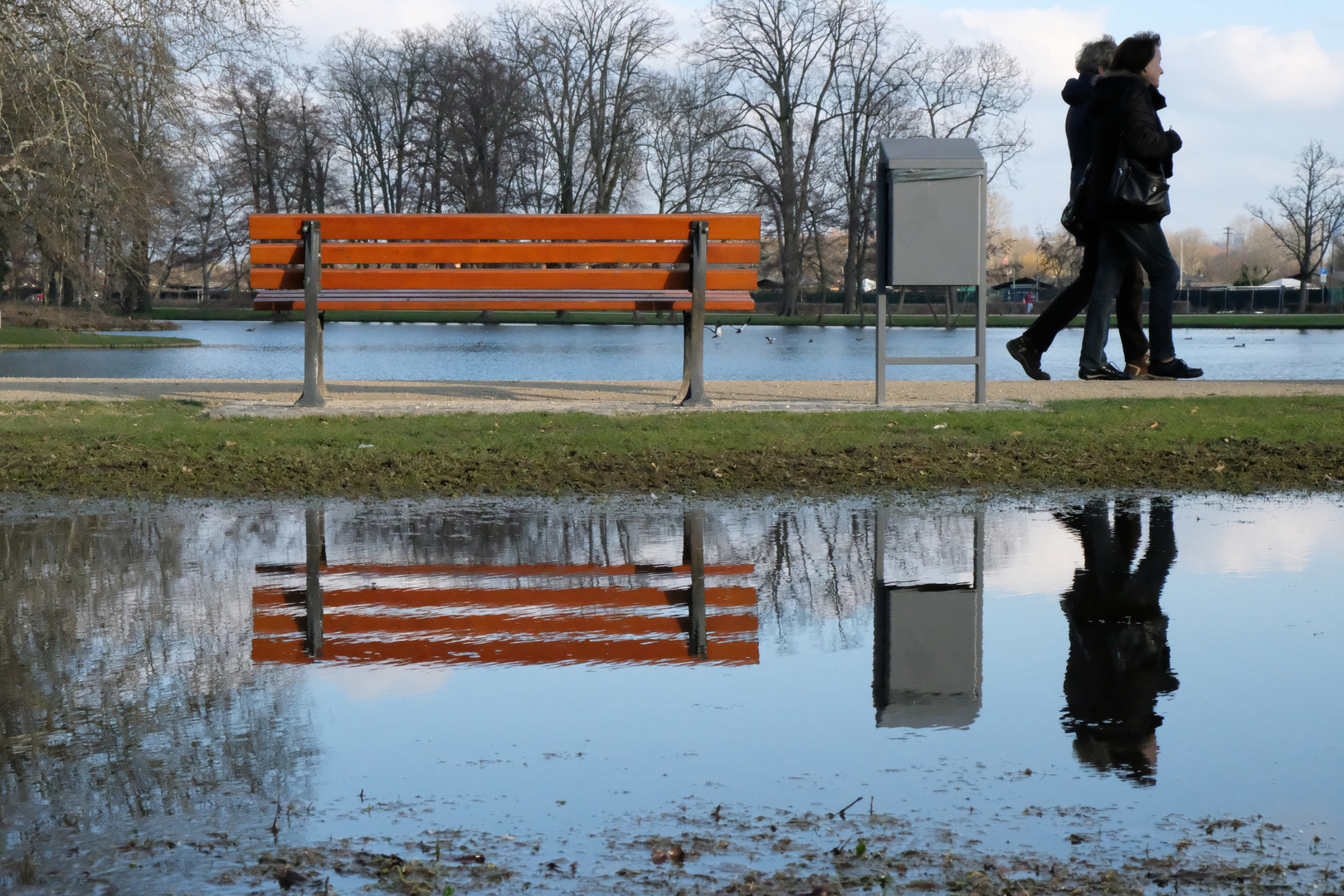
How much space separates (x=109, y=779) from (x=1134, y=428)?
22.9 ft

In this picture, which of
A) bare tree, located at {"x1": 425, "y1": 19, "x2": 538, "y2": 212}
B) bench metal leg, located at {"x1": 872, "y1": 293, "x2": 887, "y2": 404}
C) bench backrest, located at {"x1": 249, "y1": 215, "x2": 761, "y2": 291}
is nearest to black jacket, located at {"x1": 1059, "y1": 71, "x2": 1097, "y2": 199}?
bench metal leg, located at {"x1": 872, "y1": 293, "x2": 887, "y2": 404}

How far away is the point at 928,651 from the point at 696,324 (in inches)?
241

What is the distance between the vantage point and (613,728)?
11.0ft

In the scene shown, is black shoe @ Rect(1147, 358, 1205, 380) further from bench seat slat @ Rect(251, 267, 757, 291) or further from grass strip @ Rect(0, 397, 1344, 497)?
bench seat slat @ Rect(251, 267, 757, 291)

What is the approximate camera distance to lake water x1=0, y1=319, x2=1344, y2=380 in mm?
18516

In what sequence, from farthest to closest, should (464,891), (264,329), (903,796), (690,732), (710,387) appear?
(264,329) → (710,387) → (690,732) → (903,796) → (464,891)

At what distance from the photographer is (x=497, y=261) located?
32.8 ft

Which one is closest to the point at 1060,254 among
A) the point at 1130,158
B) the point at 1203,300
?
the point at 1203,300

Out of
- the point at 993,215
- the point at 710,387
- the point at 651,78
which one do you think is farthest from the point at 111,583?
the point at 993,215

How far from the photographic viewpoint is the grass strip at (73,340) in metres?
30.0

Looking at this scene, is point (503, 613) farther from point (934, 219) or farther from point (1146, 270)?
point (1146, 270)

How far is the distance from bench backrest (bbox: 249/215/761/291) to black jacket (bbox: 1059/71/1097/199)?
2521mm

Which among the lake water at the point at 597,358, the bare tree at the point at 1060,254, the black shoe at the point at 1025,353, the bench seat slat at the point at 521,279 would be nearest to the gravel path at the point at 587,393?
the black shoe at the point at 1025,353

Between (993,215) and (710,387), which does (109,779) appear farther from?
(993,215)
